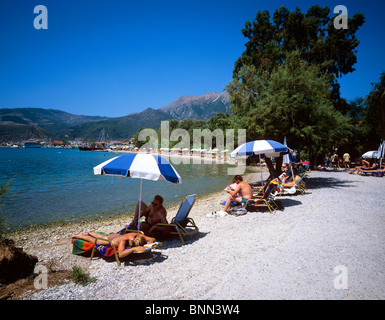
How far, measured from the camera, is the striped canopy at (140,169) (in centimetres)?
472

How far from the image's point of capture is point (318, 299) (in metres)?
3.09

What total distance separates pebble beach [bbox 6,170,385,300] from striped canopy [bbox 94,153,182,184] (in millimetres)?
1757

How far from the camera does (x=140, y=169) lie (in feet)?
15.6

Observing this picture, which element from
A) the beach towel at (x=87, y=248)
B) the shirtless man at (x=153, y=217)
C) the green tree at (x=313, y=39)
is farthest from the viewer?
the green tree at (x=313, y=39)

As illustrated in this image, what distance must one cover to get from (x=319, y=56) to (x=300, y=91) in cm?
1679

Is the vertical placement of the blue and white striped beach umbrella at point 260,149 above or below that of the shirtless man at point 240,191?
above

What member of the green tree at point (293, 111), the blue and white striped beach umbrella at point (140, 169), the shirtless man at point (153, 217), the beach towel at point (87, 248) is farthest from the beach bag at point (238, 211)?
the green tree at point (293, 111)

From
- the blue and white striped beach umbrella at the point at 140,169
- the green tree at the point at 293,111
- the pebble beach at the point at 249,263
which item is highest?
the green tree at the point at 293,111

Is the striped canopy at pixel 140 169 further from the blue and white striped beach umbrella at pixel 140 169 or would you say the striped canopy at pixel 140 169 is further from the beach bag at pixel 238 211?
the beach bag at pixel 238 211

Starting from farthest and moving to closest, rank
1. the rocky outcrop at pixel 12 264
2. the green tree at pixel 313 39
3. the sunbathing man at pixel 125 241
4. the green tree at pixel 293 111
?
the green tree at pixel 313 39 < the green tree at pixel 293 111 < the sunbathing man at pixel 125 241 < the rocky outcrop at pixel 12 264

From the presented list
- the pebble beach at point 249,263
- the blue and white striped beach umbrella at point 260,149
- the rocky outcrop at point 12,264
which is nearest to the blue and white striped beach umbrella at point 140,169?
the pebble beach at point 249,263

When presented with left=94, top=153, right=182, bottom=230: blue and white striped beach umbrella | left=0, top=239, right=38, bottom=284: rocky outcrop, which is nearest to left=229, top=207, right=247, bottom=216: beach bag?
left=94, top=153, right=182, bottom=230: blue and white striped beach umbrella

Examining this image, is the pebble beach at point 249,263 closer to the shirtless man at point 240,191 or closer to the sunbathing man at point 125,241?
the sunbathing man at point 125,241

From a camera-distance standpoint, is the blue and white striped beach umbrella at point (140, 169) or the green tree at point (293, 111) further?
the green tree at point (293, 111)
